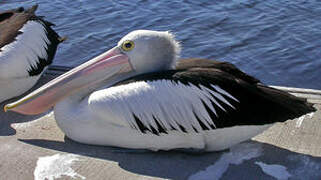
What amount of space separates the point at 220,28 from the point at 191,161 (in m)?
4.51

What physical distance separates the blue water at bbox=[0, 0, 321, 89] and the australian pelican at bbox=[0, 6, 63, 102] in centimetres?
187

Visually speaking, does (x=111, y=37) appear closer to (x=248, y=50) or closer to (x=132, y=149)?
(x=248, y=50)

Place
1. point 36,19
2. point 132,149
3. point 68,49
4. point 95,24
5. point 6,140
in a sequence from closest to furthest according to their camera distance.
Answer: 1. point 132,149
2. point 6,140
3. point 36,19
4. point 68,49
5. point 95,24

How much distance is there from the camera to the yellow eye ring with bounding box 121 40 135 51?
3.95 m

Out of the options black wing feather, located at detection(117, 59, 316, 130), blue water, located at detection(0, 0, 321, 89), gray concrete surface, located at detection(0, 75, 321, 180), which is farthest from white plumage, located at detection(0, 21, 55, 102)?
blue water, located at detection(0, 0, 321, 89)

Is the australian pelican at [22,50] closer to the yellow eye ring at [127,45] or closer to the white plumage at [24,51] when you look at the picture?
the white plumage at [24,51]

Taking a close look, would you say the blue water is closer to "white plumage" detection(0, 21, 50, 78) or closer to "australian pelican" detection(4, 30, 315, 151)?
"white plumage" detection(0, 21, 50, 78)

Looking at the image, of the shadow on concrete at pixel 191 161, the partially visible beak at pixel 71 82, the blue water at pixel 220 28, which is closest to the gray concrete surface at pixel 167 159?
the shadow on concrete at pixel 191 161

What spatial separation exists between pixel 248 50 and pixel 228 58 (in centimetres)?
39

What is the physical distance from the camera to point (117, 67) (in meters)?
4.02

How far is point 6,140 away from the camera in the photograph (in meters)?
4.17

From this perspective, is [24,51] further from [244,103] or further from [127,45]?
[244,103]

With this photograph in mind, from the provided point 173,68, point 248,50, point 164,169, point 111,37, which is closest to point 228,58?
point 248,50

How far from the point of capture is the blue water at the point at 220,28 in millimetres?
6976
